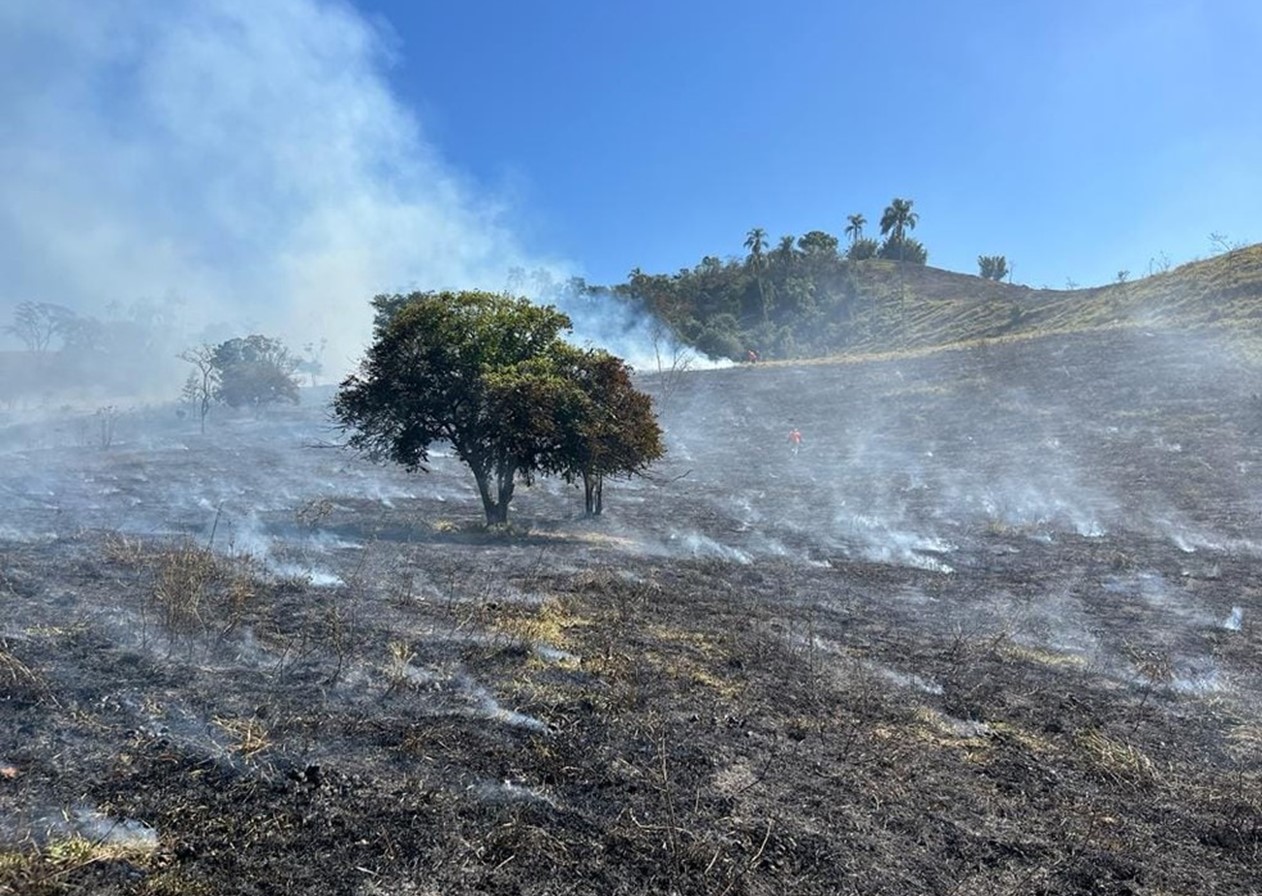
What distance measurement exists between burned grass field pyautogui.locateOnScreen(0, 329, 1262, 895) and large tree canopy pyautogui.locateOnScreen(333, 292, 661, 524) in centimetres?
177

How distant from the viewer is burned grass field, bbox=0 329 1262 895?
13.8 feet

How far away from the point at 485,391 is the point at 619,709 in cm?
1073

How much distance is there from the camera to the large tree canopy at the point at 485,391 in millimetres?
16219

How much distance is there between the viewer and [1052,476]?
25.5m

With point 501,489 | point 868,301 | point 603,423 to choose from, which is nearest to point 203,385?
point 501,489

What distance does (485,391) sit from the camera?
16.2 metres

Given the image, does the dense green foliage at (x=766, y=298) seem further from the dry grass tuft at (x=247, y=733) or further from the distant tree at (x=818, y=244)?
the dry grass tuft at (x=247, y=733)

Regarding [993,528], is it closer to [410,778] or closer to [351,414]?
[351,414]

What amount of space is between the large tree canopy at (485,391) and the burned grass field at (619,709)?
1768mm

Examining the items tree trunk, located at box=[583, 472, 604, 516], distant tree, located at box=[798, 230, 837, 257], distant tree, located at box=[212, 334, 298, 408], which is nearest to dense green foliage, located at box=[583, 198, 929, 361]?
distant tree, located at box=[798, 230, 837, 257]

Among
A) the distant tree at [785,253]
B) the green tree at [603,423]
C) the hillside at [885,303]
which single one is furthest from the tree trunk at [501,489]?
the distant tree at [785,253]

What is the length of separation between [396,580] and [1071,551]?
12.9 metres

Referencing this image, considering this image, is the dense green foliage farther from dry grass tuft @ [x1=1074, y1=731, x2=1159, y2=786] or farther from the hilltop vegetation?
dry grass tuft @ [x1=1074, y1=731, x2=1159, y2=786]

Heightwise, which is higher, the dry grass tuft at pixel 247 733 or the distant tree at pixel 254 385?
the distant tree at pixel 254 385
